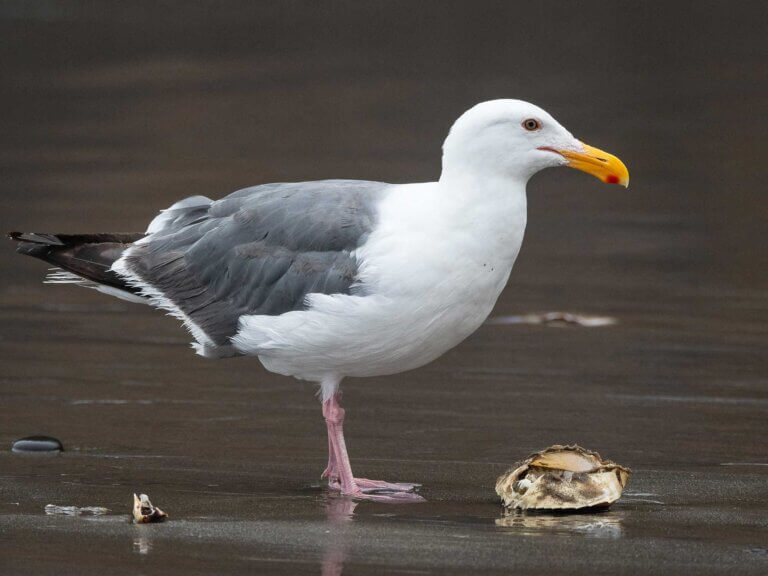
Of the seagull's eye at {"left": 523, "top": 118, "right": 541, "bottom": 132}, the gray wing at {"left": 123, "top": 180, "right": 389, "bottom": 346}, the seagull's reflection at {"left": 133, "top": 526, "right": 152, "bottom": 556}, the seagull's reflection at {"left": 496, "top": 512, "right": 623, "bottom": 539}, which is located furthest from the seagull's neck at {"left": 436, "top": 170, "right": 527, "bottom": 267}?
the seagull's reflection at {"left": 133, "top": 526, "right": 152, "bottom": 556}

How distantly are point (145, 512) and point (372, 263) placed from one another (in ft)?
5.01

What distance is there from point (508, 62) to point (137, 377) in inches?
468

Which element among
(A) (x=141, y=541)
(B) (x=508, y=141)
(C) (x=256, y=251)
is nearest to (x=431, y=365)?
(C) (x=256, y=251)

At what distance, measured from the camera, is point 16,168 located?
50.4ft

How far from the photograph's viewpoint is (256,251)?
7.32 meters

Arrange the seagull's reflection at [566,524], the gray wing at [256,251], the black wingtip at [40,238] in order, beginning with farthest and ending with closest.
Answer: the black wingtip at [40,238], the gray wing at [256,251], the seagull's reflection at [566,524]

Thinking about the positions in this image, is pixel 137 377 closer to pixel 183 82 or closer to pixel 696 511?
pixel 696 511

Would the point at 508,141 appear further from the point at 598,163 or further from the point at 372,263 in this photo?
the point at 372,263

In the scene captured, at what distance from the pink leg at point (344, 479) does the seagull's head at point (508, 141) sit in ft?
4.10

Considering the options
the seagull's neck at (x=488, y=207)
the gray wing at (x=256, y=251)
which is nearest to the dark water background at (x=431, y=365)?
the gray wing at (x=256, y=251)

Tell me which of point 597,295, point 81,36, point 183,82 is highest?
point 81,36

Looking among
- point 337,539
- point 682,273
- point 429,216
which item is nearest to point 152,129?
point 682,273

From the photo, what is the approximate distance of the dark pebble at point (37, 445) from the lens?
727 centimetres

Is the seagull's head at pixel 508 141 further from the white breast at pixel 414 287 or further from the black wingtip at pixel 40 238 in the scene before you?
the black wingtip at pixel 40 238
